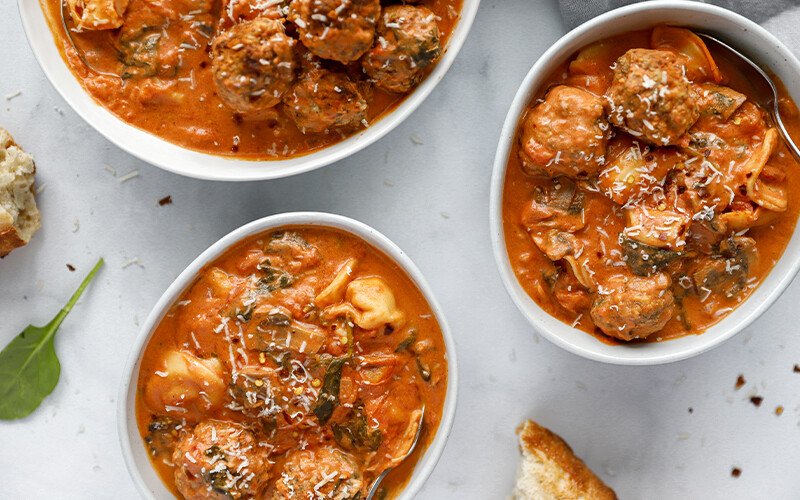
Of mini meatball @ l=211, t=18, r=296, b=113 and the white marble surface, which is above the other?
mini meatball @ l=211, t=18, r=296, b=113

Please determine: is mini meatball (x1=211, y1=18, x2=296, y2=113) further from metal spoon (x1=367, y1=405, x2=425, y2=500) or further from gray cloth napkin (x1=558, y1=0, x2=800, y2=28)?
metal spoon (x1=367, y1=405, x2=425, y2=500)

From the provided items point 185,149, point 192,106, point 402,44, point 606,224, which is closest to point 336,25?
point 402,44

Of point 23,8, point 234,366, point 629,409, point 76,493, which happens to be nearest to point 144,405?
point 234,366

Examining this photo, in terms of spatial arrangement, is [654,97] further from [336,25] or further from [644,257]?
[336,25]

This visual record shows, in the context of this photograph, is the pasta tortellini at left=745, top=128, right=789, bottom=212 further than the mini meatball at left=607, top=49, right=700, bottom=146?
Yes

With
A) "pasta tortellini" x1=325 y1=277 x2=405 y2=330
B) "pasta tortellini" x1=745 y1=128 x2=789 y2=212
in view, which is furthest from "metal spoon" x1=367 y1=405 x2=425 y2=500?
"pasta tortellini" x1=745 y1=128 x2=789 y2=212

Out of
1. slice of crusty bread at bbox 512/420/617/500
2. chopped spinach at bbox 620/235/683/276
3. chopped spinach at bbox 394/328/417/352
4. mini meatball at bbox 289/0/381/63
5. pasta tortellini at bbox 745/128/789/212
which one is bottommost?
slice of crusty bread at bbox 512/420/617/500
